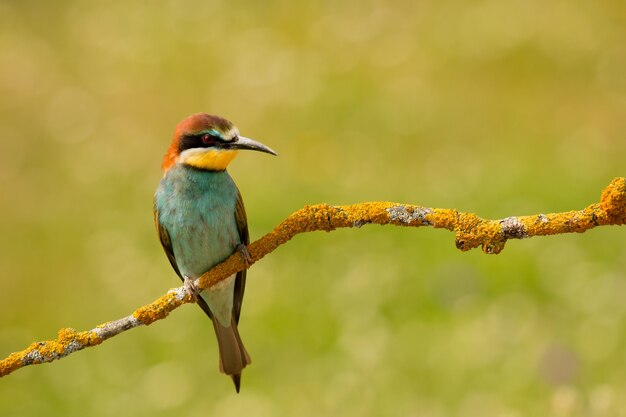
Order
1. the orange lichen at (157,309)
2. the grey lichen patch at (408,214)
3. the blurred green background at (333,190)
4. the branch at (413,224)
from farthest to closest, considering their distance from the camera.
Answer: the blurred green background at (333,190) < the orange lichen at (157,309) < the grey lichen patch at (408,214) < the branch at (413,224)

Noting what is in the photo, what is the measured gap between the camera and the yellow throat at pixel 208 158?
3.02m

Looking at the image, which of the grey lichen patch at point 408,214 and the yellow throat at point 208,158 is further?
the yellow throat at point 208,158

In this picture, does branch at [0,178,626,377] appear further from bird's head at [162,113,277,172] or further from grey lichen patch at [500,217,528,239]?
bird's head at [162,113,277,172]

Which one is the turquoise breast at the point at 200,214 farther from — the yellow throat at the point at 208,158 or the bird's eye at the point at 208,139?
the bird's eye at the point at 208,139

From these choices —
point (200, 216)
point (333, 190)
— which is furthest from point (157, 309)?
point (333, 190)

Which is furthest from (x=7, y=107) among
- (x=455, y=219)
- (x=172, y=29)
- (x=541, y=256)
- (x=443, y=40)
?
(x=455, y=219)

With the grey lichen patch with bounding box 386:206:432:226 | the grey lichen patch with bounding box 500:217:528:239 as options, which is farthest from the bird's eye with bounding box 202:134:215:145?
the grey lichen patch with bounding box 500:217:528:239

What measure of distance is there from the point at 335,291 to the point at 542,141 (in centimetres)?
264

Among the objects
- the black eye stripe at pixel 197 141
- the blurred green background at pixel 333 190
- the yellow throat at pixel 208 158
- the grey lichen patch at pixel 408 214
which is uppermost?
the grey lichen patch at pixel 408 214

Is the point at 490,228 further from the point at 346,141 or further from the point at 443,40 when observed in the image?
the point at 443,40

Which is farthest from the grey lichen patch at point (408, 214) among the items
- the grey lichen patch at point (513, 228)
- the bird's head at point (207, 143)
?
the bird's head at point (207, 143)

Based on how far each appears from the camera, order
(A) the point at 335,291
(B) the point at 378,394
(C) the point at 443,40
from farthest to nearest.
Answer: (C) the point at 443,40, (A) the point at 335,291, (B) the point at 378,394

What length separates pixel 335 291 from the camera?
607 cm

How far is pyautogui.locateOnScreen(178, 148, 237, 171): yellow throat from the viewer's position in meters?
3.02
